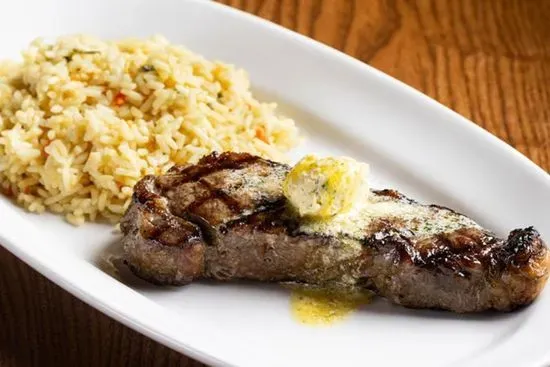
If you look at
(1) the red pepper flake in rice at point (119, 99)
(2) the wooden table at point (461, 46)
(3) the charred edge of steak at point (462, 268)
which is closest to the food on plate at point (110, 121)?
(1) the red pepper flake in rice at point (119, 99)

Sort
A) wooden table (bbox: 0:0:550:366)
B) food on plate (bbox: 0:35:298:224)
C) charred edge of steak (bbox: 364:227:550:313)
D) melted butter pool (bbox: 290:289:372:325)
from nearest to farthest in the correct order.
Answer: charred edge of steak (bbox: 364:227:550:313)
melted butter pool (bbox: 290:289:372:325)
food on plate (bbox: 0:35:298:224)
wooden table (bbox: 0:0:550:366)

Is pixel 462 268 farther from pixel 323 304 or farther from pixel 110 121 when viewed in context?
pixel 110 121

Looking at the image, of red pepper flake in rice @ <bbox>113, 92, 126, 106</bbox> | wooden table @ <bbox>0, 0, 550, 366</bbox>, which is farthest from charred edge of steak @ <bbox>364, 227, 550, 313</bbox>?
wooden table @ <bbox>0, 0, 550, 366</bbox>

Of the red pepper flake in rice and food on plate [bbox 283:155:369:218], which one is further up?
food on plate [bbox 283:155:369:218]

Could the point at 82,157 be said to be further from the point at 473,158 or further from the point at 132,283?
the point at 473,158

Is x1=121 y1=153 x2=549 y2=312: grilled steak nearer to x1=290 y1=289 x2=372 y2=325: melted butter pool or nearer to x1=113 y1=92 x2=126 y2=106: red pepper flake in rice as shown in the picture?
x1=290 y1=289 x2=372 y2=325: melted butter pool

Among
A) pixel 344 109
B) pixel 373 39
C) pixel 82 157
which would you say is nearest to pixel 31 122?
pixel 82 157
